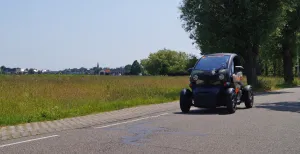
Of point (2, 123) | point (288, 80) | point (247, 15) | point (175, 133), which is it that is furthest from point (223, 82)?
point (288, 80)

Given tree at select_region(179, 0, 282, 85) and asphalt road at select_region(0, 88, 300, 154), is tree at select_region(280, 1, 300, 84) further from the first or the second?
asphalt road at select_region(0, 88, 300, 154)

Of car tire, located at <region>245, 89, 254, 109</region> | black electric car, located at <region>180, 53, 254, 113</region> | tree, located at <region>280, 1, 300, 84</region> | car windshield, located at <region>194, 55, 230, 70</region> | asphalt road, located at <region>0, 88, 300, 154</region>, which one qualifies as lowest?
asphalt road, located at <region>0, 88, 300, 154</region>

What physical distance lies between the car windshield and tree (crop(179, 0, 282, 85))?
1441 centimetres

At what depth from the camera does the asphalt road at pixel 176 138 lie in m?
7.91

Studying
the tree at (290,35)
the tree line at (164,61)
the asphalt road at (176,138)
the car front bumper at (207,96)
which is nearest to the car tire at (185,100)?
the car front bumper at (207,96)

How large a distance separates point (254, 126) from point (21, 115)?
679cm

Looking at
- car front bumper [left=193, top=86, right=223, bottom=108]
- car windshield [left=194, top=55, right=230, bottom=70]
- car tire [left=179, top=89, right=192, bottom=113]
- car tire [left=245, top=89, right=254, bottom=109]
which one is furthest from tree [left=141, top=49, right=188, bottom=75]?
car front bumper [left=193, top=86, right=223, bottom=108]

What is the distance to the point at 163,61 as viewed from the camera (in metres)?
149

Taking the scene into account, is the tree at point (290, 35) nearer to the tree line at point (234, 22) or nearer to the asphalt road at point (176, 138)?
the tree line at point (234, 22)

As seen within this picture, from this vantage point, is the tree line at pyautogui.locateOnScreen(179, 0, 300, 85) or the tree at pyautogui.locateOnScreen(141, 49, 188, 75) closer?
the tree line at pyautogui.locateOnScreen(179, 0, 300, 85)

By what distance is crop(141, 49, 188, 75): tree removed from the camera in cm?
14612

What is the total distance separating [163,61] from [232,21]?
4742 inches

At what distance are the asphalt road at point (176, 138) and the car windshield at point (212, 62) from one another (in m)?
2.43

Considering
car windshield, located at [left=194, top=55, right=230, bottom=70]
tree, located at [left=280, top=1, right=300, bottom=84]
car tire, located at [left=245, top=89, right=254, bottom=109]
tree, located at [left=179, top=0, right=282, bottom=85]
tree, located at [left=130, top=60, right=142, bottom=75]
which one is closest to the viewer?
car windshield, located at [left=194, top=55, right=230, bottom=70]
